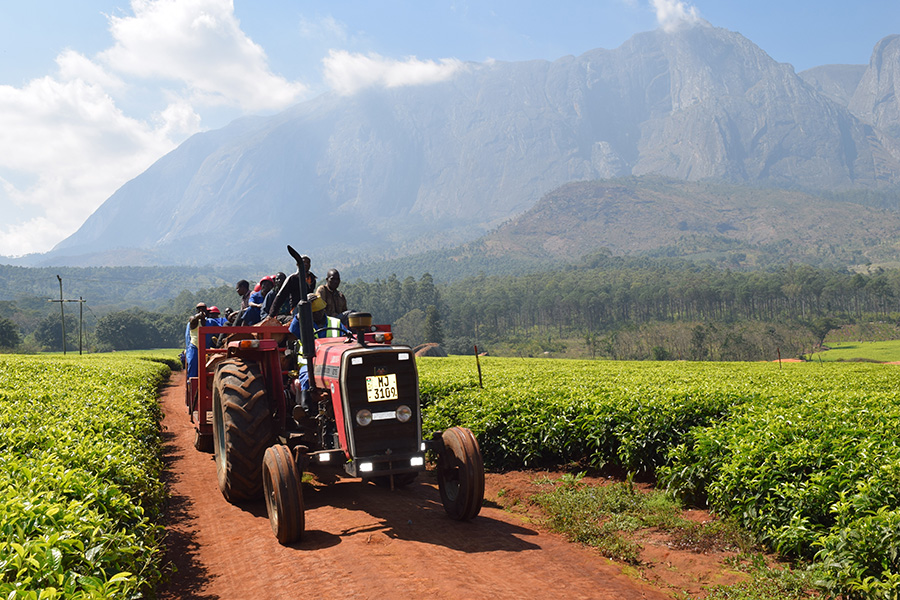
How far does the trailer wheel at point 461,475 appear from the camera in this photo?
658cm

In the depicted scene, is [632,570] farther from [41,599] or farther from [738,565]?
[41,599]

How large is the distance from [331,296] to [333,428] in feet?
7.05

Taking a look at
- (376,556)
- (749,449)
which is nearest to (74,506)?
(376,556)

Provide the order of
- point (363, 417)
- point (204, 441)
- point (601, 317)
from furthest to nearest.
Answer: point (601, 317) → point (204, 441) → point (363, 417)

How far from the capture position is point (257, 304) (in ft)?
36.6

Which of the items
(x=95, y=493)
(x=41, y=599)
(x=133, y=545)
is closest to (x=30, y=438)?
(x=95, y=493)

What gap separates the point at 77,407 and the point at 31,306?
185m

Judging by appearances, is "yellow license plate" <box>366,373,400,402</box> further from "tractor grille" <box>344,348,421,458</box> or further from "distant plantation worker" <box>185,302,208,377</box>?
"distant plantation worker" <box>185,302,208,377</box>

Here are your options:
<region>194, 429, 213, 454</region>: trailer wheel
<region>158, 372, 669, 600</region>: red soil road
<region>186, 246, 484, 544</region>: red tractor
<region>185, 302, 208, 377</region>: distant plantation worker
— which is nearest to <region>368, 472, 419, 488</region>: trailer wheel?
<region>158, 372, 669, 600</region>: red soil road

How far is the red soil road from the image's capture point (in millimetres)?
5094

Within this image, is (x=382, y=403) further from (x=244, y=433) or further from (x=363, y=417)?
(x=244, y=433)

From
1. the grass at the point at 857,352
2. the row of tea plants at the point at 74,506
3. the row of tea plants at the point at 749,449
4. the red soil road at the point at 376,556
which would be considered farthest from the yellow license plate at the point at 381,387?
the grass at the point at 857,352

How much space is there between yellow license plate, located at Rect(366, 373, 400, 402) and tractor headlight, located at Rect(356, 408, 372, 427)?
0.14 meters

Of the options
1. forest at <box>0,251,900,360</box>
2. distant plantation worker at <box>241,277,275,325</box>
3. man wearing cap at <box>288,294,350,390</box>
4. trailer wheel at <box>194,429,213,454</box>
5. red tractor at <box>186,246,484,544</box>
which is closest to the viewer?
red tractor at <box>186,246,484,544</box>
